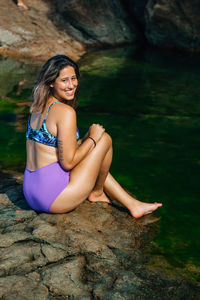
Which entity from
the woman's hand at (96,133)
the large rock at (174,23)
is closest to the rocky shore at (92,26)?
the large rock at (174,23)

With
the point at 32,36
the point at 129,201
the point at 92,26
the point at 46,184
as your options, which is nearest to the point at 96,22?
the point at 92,26

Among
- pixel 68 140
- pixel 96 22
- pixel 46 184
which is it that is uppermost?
pixel 96 22

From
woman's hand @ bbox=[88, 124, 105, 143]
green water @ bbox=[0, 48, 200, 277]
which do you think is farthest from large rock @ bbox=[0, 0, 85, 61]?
woman's hand @ bbox=[88, 124, 105, 143]

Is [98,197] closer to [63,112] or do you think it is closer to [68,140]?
[68,140]

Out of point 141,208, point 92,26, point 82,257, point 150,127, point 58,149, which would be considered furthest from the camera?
point 92,26

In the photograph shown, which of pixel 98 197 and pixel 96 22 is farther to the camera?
pixel 96 22

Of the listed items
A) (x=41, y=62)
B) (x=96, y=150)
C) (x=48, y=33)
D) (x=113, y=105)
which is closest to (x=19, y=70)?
(x=41, y=62)

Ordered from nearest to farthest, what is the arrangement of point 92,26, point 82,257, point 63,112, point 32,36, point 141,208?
point 82,257
point 63,112
point 141,208
point 32,36
point 92,26

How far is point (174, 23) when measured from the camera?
1048 centimetres

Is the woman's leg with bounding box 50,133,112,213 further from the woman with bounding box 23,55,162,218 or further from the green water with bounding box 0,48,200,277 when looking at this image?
the green water with bounding box 0,48,200,277

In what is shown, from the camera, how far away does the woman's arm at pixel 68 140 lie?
2.97 meters

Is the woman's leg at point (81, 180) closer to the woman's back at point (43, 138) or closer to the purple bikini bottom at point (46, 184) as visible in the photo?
the purple bikini bottom at point (46, 184)

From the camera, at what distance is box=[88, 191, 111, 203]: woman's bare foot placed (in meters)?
3.56

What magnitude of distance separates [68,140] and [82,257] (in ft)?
2.97
